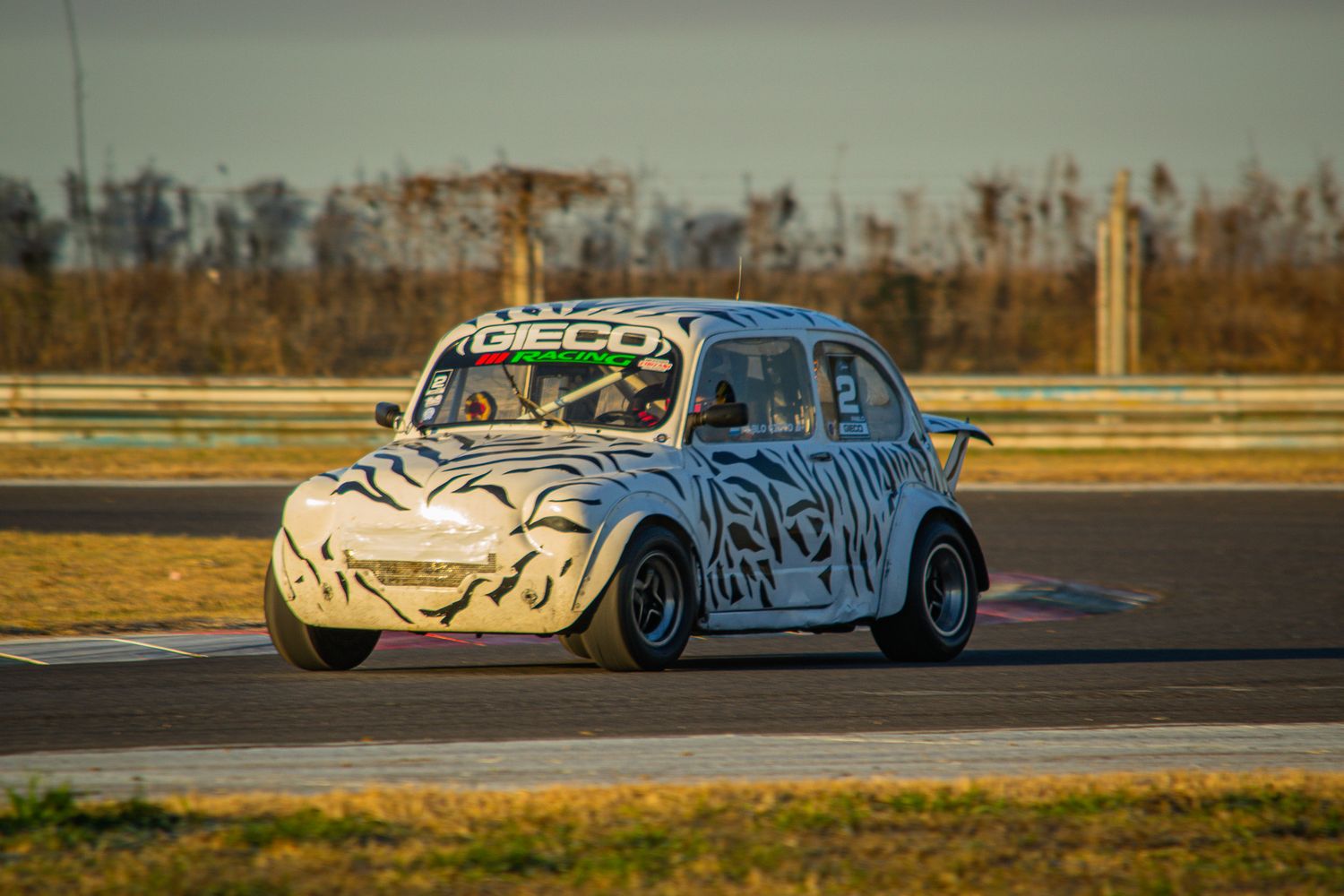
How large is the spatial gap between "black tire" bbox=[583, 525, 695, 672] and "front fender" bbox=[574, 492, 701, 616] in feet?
0.13

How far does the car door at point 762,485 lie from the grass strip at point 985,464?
13035mm

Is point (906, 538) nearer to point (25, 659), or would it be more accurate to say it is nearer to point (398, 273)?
point (25, 659)

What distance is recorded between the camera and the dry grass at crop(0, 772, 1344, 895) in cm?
486

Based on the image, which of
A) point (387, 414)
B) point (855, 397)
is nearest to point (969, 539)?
point (855, 397)

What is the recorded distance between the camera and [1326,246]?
3023 centimetres

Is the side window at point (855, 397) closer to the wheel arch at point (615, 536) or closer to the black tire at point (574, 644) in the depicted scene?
the wheel arch at point (615, 536)

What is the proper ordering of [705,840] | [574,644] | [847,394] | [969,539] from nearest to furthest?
[705,840] < [574,644] < [847,394] < [969,539]

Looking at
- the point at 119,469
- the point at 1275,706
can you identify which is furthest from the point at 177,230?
the point at 1275,706

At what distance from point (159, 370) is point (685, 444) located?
20560mm

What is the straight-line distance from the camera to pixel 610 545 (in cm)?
841

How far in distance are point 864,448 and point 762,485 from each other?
95cm

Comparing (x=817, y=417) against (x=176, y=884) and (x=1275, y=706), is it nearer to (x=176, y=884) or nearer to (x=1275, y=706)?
(x=1275, y=706)

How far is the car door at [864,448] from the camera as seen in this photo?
9891mm

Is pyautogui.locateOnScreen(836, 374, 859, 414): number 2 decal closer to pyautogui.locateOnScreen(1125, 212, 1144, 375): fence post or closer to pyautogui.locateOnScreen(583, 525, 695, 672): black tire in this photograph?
pyautogui.locateOnScreen(583, 525, 695, 672): black tire
